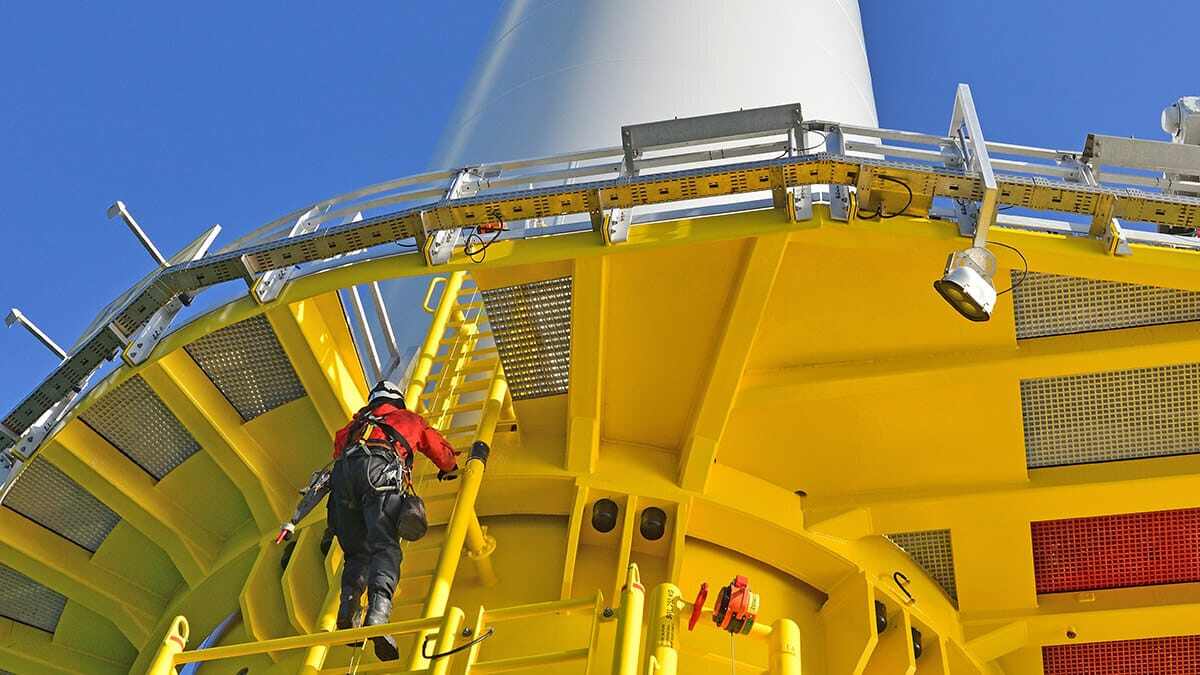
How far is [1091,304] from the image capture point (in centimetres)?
708

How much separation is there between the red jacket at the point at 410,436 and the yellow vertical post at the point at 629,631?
1.87m

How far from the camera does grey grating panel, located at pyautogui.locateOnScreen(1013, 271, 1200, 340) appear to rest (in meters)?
7.03

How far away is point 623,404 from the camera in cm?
743

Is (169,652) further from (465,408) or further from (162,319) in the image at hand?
(465,408)

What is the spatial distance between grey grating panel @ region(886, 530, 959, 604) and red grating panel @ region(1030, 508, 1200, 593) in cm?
58

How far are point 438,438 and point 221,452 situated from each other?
2.08 meters

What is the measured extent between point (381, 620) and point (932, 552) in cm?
388

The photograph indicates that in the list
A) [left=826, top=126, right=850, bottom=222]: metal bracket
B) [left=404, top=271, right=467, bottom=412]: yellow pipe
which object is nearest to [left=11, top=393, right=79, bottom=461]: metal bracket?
[left=404, top=271, right=467, bottom=412]: yellow pipe

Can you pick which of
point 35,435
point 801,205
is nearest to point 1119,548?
point 801,205

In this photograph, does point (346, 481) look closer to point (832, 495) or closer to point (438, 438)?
point (438, 438)

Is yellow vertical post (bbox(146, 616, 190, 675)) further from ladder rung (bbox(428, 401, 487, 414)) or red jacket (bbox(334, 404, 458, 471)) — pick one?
ladder rung (bbox(428, 401, 487, 414))

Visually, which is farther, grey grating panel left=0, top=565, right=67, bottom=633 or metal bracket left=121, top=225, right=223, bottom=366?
grey grating panel left=0, top=565, right=67, bottom=633

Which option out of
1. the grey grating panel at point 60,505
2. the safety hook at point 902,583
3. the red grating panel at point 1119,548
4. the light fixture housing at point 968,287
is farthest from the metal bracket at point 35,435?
the red grating panel at point 1119,548

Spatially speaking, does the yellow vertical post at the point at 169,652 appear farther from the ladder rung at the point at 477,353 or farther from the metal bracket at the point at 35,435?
the ladder rung at the point at 477,353
